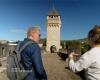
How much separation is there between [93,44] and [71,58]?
0.90ft

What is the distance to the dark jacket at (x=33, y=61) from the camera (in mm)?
4438

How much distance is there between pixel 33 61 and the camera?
4449 millimetres

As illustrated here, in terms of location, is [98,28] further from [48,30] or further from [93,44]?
[48,30]

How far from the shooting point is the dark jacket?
14.6 feet

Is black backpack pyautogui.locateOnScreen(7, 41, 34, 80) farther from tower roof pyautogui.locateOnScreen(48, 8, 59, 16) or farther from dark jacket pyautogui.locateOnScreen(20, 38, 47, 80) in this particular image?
tower roof pyautogui.locateOnScreen(48, 8, 59, 16)

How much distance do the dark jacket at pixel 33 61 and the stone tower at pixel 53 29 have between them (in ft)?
214

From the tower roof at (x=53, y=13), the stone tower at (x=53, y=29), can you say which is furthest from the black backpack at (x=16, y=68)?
the tower roof at (x=53, y=13)

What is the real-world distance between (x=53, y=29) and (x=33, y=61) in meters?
67.4

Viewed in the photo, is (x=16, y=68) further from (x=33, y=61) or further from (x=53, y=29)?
(x=53, y=29)

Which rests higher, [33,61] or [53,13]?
[53,13]

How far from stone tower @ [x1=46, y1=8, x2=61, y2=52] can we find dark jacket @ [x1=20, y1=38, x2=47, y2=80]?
214ft

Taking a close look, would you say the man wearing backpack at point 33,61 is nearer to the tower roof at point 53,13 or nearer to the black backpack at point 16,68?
the black backpack at point 16,68

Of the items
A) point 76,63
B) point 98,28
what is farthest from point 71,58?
point 98,28

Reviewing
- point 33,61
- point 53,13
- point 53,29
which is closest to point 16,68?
point 33,61
